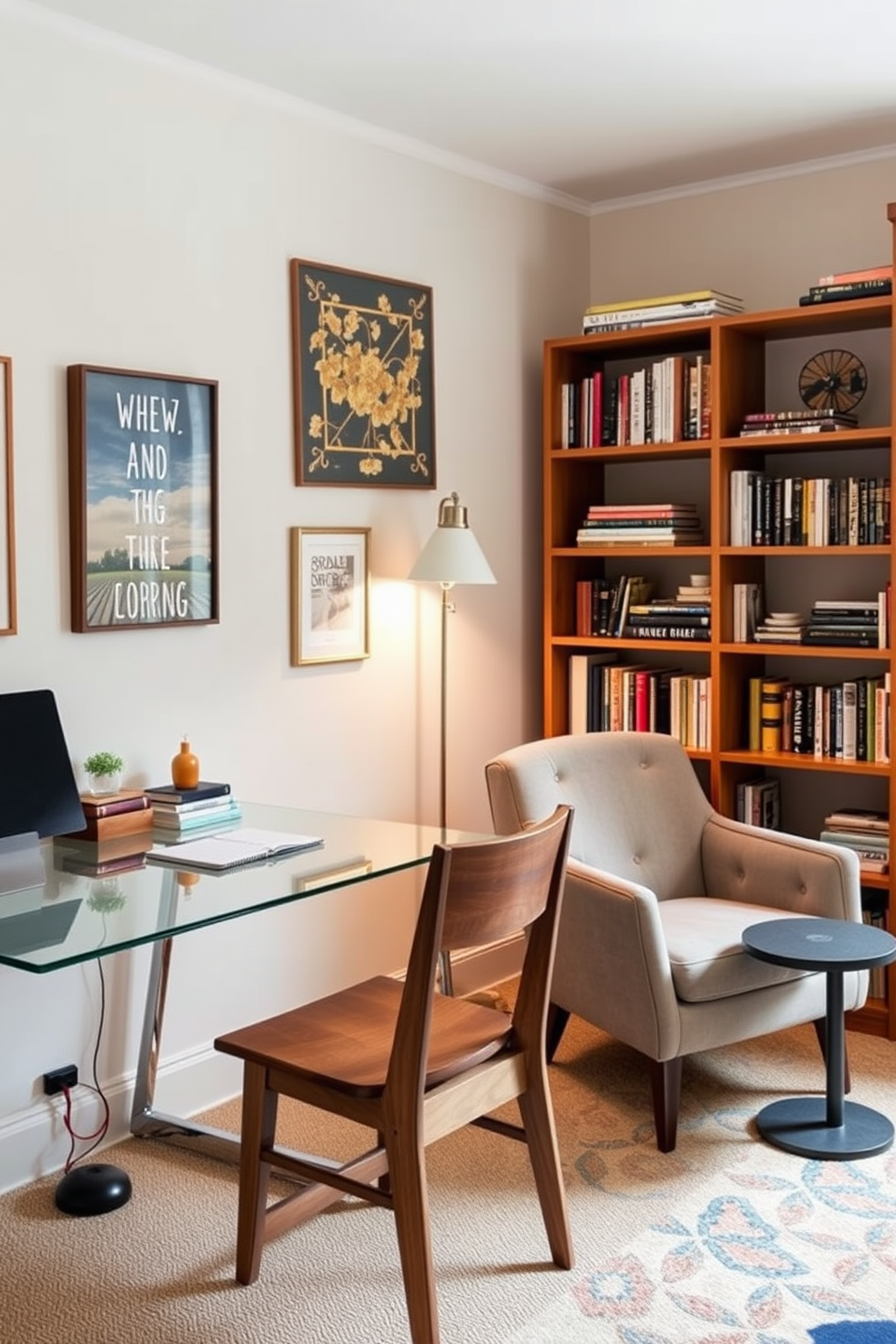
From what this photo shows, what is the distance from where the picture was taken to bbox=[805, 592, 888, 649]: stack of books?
12.3ft

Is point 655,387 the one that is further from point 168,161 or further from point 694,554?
point 168,161

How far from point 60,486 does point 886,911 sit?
8.10 feet

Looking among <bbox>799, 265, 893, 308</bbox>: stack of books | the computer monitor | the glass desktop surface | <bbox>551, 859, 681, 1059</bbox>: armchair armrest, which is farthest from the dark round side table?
<bbox>799, 265, 893, 308</bbox>: stack of books

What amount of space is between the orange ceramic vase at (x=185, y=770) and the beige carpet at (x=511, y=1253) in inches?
33.0

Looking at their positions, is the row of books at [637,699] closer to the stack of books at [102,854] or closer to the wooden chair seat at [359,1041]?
the wooden chair seat at [359,1041]

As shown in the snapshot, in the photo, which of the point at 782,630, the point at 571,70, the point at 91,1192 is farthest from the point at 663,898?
the point at 571,70

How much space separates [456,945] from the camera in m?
2.22

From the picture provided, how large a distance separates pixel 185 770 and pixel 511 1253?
1.21 m

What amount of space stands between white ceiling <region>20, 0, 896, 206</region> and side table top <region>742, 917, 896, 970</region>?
6.69 feet

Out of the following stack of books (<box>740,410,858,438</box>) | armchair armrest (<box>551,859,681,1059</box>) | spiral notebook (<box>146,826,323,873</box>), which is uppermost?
stack of books (<box>740,410,858,438</box>)

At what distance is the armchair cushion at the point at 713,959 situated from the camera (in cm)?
306

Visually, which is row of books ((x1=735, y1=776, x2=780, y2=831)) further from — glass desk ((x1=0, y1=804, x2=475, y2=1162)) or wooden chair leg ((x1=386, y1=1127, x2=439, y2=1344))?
wooden chair leg ((x1=386, y1=1127, x2=439, y2=1344))

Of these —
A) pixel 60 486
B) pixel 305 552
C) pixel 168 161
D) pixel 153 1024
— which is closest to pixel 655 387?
pixel 305 552

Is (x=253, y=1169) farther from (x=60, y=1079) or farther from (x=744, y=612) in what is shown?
(x=744, y=612)
